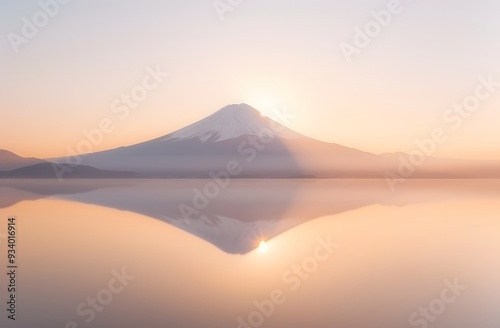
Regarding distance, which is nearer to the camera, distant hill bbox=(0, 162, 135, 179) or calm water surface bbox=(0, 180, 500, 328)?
calm water surface bbox=(0, 180, 500, 328)

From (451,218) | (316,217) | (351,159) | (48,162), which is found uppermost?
(351,159)

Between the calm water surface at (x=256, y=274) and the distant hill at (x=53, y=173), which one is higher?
the distant hill at (x=53, y=173)

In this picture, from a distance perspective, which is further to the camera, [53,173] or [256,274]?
[53,173]

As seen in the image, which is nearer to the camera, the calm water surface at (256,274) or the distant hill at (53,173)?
the calm water surface at (256,274)

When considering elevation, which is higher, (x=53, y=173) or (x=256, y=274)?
(x=53, y=173)

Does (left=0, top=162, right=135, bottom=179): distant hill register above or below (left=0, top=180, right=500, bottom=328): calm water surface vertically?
above

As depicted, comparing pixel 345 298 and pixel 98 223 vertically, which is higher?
pixel 98 223

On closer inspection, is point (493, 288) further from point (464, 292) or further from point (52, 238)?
point (52, 238)

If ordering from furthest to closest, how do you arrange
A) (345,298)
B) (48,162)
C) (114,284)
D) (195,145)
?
(195,145) < (48,162) < (114,284) < (345,298)

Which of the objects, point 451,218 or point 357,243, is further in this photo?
point 451,218

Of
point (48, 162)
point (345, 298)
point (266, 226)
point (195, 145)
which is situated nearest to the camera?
point (345, 298)

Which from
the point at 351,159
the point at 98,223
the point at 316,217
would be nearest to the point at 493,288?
the point at 316,217
